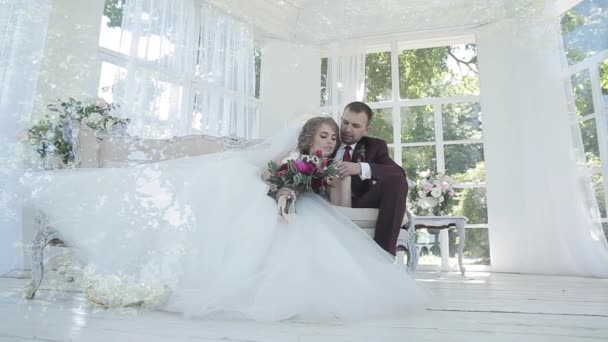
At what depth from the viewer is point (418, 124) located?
15.5 ft

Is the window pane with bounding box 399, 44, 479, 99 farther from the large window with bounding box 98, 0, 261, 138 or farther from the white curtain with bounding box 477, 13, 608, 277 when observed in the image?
the large window with bounding box 98, 0, 261, 138

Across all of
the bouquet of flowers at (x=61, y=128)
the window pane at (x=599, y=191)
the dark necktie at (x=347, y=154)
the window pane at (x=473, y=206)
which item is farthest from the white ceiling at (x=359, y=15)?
the dark necktie at (x=347, y=154)

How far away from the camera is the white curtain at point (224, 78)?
409cm

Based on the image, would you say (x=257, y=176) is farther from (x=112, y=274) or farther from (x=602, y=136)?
(x=602, y=136)

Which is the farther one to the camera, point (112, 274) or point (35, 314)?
point (112, 274)

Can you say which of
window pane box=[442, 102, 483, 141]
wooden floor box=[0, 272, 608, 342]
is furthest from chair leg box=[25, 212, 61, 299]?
window pane box=[442, 102, 483, 141]

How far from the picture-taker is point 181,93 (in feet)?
12.6

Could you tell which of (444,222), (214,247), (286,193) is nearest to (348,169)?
(286,193)

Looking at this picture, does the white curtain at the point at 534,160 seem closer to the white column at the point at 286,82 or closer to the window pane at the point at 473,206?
the window pane at the point at 473,206

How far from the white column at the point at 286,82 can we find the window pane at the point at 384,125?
69cm

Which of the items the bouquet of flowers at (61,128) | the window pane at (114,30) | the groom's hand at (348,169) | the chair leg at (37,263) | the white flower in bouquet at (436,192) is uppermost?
the window pane at (114,30)

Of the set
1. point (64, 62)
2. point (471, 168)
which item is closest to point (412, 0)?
point (471, 168)

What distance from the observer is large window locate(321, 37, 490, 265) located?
4379 millimetres

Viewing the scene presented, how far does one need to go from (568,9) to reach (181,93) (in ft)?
12.0
